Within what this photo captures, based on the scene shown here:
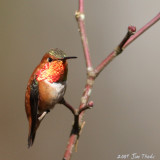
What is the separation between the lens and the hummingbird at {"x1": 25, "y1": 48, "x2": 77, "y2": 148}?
6.29 feet

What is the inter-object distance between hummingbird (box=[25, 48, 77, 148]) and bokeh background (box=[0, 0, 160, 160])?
1.47 meters

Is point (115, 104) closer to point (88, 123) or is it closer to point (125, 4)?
point (88, 123)

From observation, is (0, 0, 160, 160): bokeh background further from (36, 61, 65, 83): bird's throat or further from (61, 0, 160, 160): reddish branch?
(61, 0, 160, 160): reddish branch

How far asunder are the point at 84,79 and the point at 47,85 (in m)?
1.92

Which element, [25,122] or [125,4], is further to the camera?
[125,4]

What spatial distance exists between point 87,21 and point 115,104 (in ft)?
4.32

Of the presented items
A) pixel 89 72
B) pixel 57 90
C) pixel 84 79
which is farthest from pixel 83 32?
pixel 84 79

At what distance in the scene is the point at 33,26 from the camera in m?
4.62

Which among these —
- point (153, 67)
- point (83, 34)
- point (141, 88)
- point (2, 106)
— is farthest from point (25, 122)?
point (83, 34)

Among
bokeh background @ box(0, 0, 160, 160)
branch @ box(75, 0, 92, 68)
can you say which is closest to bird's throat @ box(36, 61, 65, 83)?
branch @ box(75, 0, 92, 68)

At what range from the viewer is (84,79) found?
3.93 m

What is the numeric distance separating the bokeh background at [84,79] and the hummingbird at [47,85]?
1.47 metres

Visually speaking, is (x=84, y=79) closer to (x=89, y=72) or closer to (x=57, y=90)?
(x=57, y=90)

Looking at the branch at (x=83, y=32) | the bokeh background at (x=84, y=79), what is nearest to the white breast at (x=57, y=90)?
the branch at (x=83, y=32)
